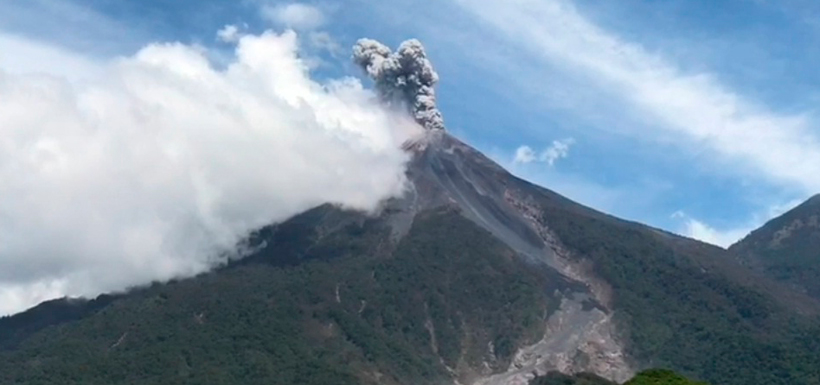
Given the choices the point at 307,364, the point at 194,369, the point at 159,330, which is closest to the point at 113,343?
the point at 159,330

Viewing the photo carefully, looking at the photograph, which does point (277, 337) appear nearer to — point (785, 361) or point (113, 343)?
point (113, 343)

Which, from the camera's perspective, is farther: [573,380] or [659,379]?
[573,380]

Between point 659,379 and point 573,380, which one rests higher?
point 659,379

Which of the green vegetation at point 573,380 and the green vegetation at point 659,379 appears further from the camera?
the green vegetation at point 573,380

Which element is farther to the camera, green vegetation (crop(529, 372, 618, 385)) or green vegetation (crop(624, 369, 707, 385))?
green vegetation (crop(529, 372, 618, 385))

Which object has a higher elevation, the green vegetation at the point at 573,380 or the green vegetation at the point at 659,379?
the green vegetation at the point at 659,379

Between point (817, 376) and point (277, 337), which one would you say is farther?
point (277, 337)

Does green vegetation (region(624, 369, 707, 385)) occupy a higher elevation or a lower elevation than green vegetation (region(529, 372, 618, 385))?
higher

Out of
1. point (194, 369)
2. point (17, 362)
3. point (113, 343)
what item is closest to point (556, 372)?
point (194, 369)

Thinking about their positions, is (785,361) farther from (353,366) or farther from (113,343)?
(113,343)
